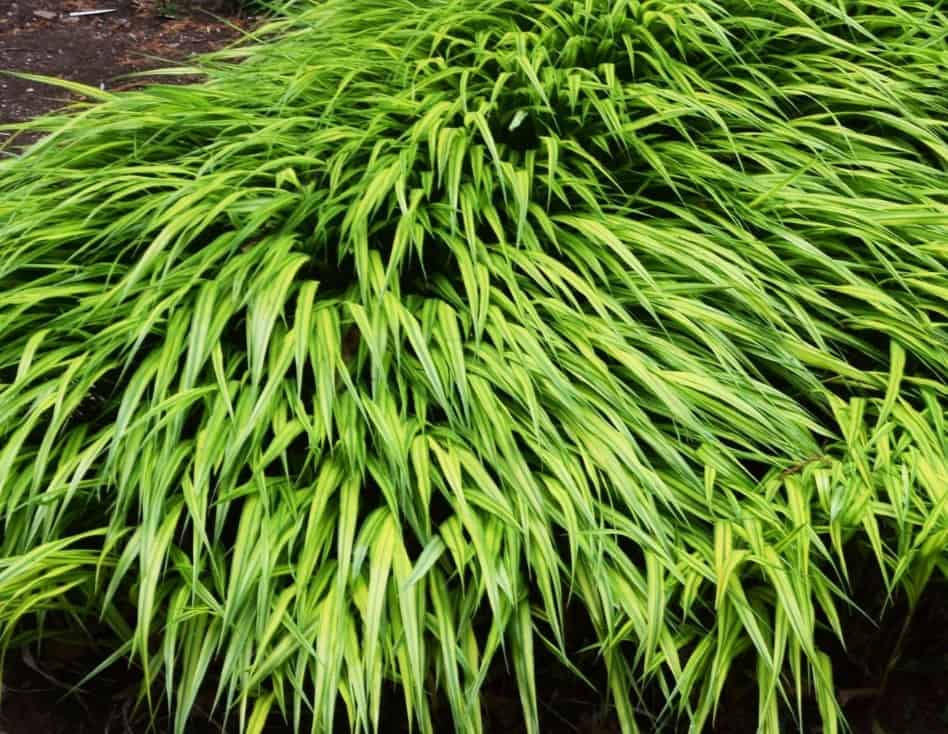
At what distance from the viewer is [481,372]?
1872 millimetres

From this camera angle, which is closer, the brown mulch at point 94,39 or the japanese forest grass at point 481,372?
the japanese forest grass at point 481,372

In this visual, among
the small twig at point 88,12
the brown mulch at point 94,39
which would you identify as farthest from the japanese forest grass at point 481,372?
the small twig at point 88,12

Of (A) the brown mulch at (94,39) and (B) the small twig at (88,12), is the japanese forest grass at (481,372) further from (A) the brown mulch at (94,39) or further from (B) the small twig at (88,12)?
(B) the small twig at (88,12)

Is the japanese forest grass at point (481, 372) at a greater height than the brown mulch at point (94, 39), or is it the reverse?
the japanese forest grass at point (481, 372)

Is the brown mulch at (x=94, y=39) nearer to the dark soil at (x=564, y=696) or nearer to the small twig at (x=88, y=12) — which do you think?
the small twig at (x=88, y=12)

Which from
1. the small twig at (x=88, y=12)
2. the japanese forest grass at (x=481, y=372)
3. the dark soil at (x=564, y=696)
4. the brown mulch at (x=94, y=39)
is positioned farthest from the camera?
the small twig at (x=88, y=12)

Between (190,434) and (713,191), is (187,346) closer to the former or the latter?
(190,434)

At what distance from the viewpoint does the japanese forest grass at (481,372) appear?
170cm

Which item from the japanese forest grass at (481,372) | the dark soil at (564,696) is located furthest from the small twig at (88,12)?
the dark soil at (564,696)

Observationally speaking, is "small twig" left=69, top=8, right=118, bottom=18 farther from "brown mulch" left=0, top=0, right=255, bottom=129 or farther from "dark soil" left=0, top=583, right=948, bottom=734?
"dark soil" left=0, top=583, right=948, bottom=734

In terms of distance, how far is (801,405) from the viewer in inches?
81.7

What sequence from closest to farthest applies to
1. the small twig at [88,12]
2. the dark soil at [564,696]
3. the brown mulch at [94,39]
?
the dark soil at [564,696]
the brown mulch at [94,39]
the small twig at [88,12]

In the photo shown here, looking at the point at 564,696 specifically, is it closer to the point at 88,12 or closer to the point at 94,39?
the point at 94,39

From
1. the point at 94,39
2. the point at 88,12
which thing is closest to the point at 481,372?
the point at 94,39
